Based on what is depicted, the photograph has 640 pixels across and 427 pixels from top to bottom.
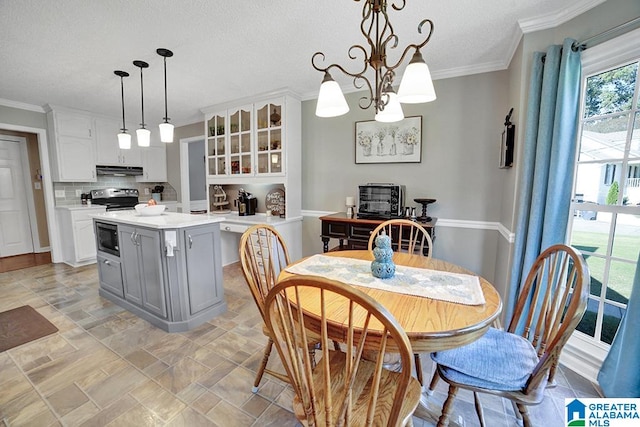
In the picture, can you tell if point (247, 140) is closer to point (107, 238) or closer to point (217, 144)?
point (217, 144)

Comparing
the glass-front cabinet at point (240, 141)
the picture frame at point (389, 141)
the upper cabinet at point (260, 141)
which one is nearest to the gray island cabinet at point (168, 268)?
the upper cabinet at point (260, 141)

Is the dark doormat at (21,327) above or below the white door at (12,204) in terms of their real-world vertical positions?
below

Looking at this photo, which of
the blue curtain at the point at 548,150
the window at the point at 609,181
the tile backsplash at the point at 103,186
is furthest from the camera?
the tile backsplash at the point at 103,186

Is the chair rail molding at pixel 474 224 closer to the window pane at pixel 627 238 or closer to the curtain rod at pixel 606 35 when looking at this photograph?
the window pane at pixel 627 238

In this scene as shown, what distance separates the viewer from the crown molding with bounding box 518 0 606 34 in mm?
1685

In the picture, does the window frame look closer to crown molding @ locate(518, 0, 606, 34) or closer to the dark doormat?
crown molding @ locate(518, 0, 606, 34)

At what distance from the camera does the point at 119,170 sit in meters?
4.69

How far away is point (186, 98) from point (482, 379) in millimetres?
4214

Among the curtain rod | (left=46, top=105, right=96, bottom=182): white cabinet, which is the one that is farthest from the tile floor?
(left=46, top=105, right=96, bottom=182): white cabinet

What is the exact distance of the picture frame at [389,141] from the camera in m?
3.00

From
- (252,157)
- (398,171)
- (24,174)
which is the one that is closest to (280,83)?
(252,157)

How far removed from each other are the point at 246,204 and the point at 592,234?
3676 mm

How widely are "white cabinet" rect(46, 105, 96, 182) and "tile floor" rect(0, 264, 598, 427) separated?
2515 mm

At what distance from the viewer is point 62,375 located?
177 cm
